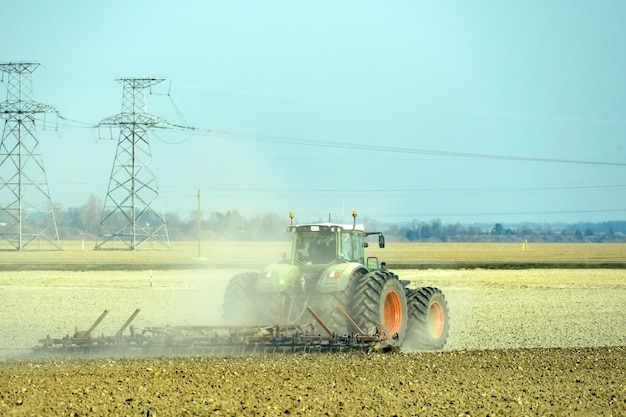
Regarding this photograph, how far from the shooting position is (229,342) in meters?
15.7

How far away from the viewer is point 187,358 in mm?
15750

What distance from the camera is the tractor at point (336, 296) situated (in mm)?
16531

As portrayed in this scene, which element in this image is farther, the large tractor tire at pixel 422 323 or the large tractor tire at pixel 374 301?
the large tractor tire at pixel 422 323

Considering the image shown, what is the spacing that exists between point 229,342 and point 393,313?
3.68 m

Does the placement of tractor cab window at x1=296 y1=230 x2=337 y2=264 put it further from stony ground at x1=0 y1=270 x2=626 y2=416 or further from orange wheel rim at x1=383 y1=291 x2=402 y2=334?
stony ground at x1=0 y1=270 x2=626 y2=416

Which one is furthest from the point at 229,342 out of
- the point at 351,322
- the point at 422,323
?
the point at 422,323

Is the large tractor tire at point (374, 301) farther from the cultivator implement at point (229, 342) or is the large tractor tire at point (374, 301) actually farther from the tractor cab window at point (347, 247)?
the tractor cab window at point (347, 247)

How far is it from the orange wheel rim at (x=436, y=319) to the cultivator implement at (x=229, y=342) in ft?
8.78

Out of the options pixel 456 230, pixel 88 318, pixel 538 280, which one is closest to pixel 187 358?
pixel 88 318

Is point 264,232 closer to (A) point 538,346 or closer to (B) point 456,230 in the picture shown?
(A) point 538,346

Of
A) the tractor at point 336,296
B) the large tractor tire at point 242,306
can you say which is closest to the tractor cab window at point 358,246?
the tractor at point 336,296

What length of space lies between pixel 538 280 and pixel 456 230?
152m

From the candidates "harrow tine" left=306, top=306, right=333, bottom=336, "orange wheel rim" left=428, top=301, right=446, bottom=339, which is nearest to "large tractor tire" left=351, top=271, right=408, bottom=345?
"harrow tine" left=306, top=306, right=333, bottom=336

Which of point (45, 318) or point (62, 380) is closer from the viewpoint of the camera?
point (62, 380)
